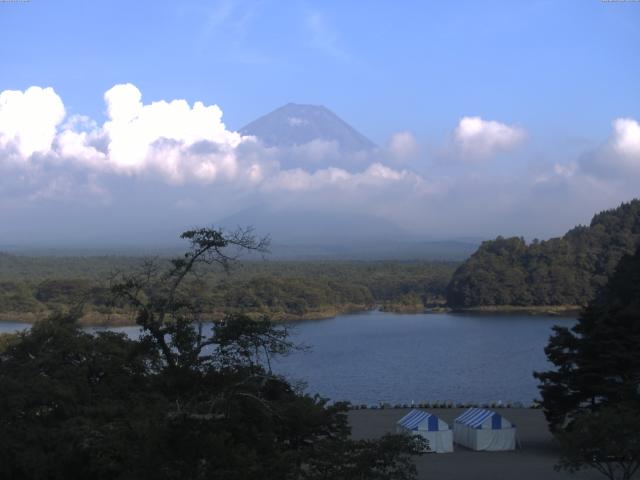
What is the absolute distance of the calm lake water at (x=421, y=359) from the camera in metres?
24.1

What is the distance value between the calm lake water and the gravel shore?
6.71ft

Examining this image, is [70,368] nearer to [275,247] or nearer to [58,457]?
[58,457]

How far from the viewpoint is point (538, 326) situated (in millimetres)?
45844

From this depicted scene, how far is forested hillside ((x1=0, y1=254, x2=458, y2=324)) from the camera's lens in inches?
1903

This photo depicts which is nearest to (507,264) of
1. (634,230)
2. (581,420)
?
(634,230)

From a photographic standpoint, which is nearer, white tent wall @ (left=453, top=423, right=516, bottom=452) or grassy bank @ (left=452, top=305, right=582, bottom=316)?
white tent wall @ (left=453, top=423, right=516, bottom=452)

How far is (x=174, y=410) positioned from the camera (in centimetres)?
698

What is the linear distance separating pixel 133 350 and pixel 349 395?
15.5 m

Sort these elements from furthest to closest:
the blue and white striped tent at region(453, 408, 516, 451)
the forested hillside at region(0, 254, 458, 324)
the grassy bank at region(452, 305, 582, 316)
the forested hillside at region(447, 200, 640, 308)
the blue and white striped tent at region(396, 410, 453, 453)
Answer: the forested hillside at region(447, 200, 640, 308) → the grassy bank at region(452, 305, 582, 316) → the forested hillside at region(0, 254, 458, 324) → the blue and white striped tent at region(453, 408, 516, 451) → the blue and white striped tent at region(396, 410, 453, 453)

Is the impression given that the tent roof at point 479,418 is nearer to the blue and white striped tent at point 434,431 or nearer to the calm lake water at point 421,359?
the blue and white striped tent at point 434,431

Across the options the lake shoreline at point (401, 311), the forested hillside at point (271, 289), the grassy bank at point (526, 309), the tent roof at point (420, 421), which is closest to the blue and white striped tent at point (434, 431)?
the tent roof at point (420, 421)

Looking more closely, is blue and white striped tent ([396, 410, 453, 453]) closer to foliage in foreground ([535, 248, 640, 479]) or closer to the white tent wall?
the white tent wall

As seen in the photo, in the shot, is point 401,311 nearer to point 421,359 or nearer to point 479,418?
point 421,359

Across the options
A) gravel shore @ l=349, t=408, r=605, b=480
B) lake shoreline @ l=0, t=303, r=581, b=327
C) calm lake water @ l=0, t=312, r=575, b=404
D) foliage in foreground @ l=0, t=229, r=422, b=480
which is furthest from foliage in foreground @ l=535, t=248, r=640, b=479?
lake shoreline @ l=0, t=303, r=581, b=327
